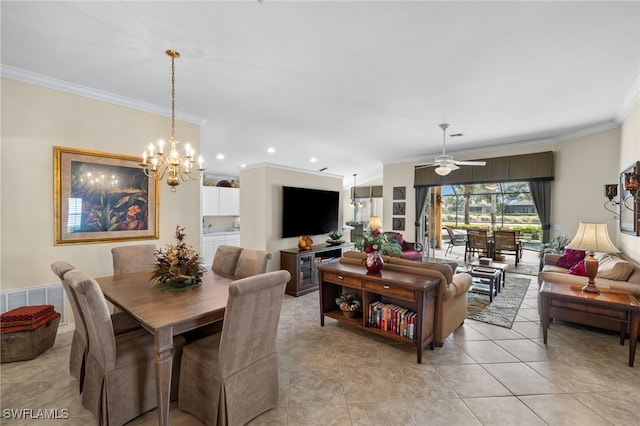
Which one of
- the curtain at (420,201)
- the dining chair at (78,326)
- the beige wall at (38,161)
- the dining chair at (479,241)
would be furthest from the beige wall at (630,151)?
the beige wall at (38,161)

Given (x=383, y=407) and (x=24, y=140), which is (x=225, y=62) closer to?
(x=24, y=140)

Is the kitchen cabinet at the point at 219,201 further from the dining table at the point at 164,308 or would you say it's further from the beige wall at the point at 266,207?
the dining table at the point at 164,308

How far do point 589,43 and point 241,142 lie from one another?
5.06 m

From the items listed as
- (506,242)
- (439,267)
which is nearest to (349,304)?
(439,267)

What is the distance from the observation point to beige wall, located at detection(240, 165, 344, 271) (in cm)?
488

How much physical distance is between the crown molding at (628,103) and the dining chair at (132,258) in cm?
576

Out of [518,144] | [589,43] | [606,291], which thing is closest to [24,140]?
[589,43]

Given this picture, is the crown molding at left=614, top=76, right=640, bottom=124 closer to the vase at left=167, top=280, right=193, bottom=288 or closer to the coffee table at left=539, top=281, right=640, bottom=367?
→ the coffee table at left=539, top=281, right=640, bottom=367

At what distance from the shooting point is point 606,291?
9.76ft

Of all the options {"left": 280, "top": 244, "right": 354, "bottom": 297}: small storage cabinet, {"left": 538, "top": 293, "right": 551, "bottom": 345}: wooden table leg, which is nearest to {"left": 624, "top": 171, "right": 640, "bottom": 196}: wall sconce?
{"left": 538, "top": 293, "right": 551, "bottom": 345}: wooden table leg

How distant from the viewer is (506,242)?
23.2ft

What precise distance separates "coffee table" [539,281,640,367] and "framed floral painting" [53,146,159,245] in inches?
189

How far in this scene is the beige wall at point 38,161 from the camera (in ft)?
9.41

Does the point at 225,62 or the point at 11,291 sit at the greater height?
the point at 225,62
